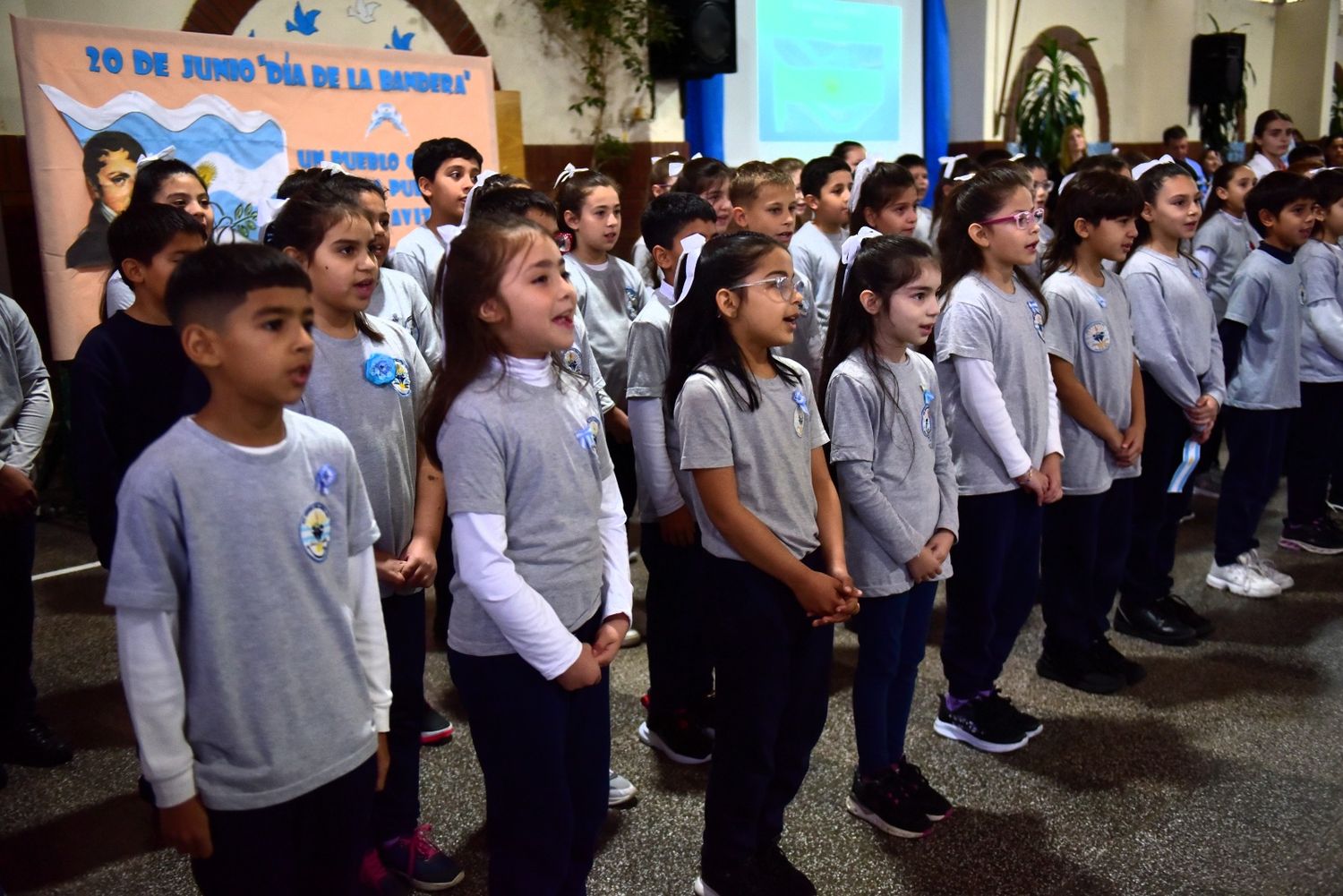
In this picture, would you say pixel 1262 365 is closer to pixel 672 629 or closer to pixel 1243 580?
pixel 1243 580

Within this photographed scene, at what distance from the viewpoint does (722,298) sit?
194cm

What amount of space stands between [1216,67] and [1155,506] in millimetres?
8753

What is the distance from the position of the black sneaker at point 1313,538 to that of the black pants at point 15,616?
4.12 metres

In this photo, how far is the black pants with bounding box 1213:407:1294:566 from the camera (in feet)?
11.5

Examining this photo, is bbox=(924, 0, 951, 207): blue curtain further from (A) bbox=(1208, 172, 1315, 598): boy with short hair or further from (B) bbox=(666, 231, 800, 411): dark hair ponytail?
(B) bbox=(666, 231, 800, 411): dark hair ponytail

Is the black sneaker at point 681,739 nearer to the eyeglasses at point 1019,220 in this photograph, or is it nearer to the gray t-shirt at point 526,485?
the gray t-shirt at point 526,485

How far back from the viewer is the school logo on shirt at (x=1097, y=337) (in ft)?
9.04

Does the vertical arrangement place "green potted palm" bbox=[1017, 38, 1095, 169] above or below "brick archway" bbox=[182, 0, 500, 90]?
below

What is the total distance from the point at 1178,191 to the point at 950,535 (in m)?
1.52

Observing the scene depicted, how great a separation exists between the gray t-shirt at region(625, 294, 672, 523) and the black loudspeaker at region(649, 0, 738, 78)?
4.14m

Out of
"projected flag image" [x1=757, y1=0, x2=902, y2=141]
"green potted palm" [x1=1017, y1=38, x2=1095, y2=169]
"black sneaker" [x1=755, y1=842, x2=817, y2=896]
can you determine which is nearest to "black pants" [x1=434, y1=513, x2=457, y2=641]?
"black sneaker" [x1=755, y1=842, x2=817, y2=896]

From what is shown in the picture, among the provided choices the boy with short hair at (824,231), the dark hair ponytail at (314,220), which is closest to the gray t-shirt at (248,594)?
the dark hair ponytail at (314,220)

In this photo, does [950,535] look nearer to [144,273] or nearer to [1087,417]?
[1087,417]

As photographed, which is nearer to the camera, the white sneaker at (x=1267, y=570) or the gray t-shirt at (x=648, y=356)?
the gray t-shirt at (x=648, y=356)
